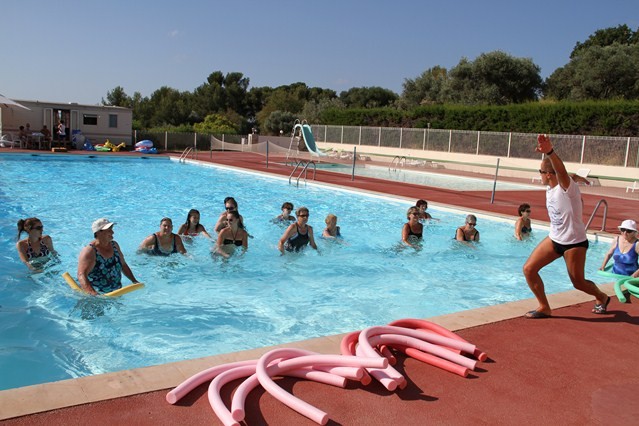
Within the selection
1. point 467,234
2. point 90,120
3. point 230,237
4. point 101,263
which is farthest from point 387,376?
point 90,120

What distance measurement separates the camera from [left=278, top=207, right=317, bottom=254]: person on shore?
9.46 metres

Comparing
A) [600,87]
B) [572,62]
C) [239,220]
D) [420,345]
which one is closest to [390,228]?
[239,220]

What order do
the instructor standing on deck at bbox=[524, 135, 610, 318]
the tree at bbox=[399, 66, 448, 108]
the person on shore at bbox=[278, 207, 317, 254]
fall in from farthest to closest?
1. the tree at bbox=[399, 66, 448, 108]
2. the person on shore at bbox=[278, 207, 317, 254]
3. the instructor standing on deck at bbox=[524, 135, 610, 318]

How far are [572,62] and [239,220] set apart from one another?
4652 centimetres

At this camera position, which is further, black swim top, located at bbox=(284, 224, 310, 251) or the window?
the window

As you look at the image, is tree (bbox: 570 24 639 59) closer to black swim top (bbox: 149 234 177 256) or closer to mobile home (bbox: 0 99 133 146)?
mobile home (bbox: 0 99 133 146)

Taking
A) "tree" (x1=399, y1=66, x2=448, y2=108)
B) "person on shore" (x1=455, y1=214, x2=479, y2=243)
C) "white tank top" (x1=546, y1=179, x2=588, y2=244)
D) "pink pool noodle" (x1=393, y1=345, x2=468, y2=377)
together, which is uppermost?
"tree" (x1=399, y1=66, x2=448, y2=108)

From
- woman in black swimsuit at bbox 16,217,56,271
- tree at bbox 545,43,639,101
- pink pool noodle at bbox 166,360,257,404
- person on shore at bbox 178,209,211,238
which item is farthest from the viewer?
tree at bbox 545,43,639,101

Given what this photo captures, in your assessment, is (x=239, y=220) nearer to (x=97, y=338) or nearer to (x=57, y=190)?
(x=97, y=338)

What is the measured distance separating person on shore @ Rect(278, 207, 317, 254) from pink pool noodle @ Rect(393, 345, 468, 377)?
528 centimetres

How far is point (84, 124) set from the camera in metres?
34.2

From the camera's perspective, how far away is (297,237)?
9.53 metres

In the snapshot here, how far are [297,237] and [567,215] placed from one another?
5.24 metres

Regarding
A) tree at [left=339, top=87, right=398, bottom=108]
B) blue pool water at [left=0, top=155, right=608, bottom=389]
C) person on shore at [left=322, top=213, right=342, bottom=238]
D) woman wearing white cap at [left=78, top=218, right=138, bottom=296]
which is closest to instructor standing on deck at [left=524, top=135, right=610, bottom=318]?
blue pool water at [left=0, top=155, right=608, bottom=389]
